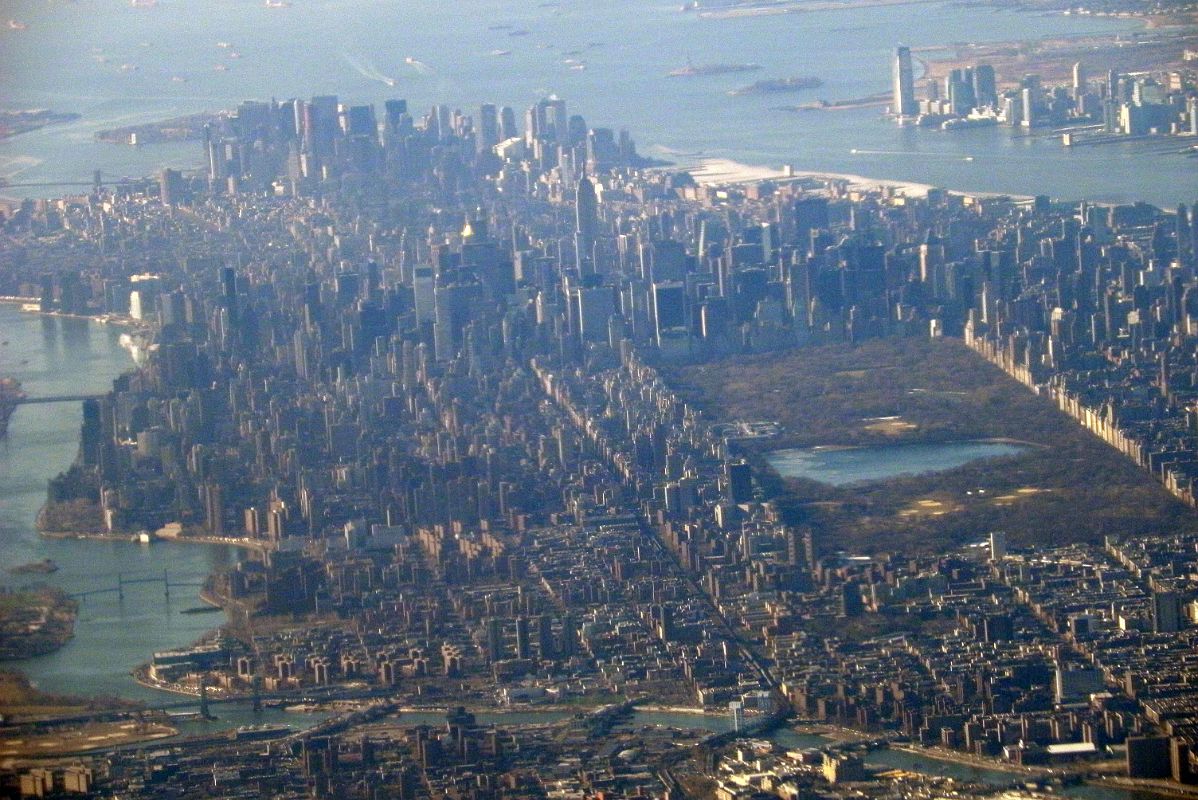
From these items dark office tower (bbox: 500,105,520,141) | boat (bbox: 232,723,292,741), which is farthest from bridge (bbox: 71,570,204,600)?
dark office tower (bbox: 500,105,520,141)

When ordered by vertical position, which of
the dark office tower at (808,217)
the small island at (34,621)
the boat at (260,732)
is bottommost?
the dark office tower at (808,217)

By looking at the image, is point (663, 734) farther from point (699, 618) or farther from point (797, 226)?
point (797, 226)

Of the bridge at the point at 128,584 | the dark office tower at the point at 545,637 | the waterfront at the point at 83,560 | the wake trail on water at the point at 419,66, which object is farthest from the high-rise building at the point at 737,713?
the wake trail on water at the point at 419,66

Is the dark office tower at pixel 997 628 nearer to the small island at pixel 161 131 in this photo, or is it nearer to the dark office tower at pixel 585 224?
the dark office tower at pixel 585 224

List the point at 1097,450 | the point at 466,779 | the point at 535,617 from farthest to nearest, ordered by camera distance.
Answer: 1. the point at 1097,450
2. the point at 535,617
3. the point at 466,779

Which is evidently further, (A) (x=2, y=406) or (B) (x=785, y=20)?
(B) (x=785, y=20)

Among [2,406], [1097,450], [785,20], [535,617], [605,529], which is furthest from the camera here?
[785,20]

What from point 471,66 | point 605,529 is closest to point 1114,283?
point 605,529
